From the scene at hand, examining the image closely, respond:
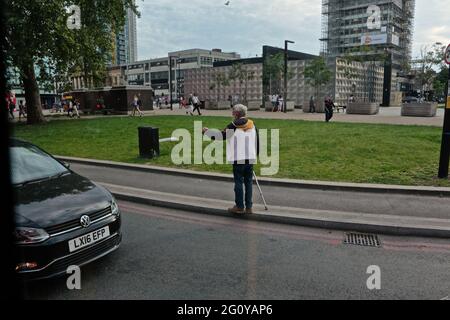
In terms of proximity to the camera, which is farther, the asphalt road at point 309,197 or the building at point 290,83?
the building at point 290,83

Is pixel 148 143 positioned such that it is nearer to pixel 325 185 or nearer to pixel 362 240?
pixel 325 185

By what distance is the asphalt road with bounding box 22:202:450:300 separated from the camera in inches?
149

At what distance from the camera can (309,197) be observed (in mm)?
7172

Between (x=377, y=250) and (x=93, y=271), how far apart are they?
12.2 feet

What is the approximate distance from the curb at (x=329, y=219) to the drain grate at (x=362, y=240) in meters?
0.16

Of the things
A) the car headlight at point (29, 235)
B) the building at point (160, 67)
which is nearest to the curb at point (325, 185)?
the car headlight at point (29, 235)

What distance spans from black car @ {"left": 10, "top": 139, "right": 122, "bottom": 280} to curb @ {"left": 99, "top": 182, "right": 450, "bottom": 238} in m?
2.25

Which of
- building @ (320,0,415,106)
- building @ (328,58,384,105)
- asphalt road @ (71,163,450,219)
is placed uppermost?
building @ (320,0,415,106)

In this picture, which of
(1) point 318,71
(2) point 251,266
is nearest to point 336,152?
(2) point 251,266

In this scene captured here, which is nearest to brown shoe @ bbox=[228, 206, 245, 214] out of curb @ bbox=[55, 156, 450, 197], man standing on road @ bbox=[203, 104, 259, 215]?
man standing on road @ bbox=[203, 104, 259, 215]

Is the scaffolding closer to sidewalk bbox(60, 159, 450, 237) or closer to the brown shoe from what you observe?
sidewalk bbox(60, 159, 450, 237)

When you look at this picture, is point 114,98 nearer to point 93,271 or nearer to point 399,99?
point 93,271

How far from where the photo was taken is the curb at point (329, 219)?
5.53 metres

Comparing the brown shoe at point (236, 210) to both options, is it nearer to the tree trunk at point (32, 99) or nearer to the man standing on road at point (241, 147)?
the man standing on road at point (241, 147)
